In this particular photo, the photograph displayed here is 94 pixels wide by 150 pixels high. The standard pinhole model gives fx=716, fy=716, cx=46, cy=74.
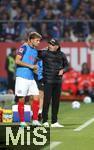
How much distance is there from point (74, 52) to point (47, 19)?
1691 millimetres

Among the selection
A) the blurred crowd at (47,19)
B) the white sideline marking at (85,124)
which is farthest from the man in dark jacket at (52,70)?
the blurred crowd at (47,19)

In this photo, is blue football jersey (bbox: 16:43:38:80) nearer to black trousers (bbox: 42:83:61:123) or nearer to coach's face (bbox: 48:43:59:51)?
coach's face (bbox: 48:43:59:51)

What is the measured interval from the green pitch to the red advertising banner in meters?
5.18

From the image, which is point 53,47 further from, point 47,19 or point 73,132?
point 47,19

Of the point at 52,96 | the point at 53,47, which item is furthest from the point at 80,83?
the point at 53,47

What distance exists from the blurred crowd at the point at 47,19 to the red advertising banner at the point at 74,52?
21 cm

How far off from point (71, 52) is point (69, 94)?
6.00 feet

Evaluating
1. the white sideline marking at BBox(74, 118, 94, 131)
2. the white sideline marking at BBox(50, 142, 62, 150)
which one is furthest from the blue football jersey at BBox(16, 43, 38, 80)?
the white sideline marking at BBox(50, 142, 62, 150)

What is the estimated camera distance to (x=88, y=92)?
24109mm

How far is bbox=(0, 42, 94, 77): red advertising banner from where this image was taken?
25.2 metres

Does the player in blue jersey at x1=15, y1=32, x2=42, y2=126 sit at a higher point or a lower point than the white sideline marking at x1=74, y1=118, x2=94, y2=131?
higher

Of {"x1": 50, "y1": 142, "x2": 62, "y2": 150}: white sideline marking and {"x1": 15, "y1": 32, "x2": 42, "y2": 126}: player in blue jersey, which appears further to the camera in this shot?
{"x1": 15, "y1": 32, "x2": 42, "y2": 126}: player in blue jersey

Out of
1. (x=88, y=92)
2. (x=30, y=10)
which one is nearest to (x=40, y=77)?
(x=88, y=92)

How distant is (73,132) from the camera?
550 inches
